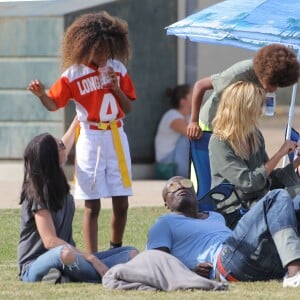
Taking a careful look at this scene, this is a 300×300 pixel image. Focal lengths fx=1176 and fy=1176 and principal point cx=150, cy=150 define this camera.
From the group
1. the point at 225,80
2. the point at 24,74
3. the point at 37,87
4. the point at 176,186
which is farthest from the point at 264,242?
the point at 24,74

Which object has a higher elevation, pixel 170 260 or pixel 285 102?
pixel 170 260

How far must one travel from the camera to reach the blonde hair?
7.46m

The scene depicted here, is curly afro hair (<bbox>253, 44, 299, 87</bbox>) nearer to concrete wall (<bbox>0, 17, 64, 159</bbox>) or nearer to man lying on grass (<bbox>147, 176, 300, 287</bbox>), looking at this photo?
man lying on grass (<bbox>147, 176, 300, 287</bbox>)

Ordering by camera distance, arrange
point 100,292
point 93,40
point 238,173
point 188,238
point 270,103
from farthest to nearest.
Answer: point 270,103, point 93,40, point 238,173, point 188,238, point 100,292

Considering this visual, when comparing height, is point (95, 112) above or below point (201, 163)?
above

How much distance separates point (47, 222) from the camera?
6785mm

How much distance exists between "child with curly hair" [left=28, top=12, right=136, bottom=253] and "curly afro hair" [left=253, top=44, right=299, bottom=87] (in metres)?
1.01

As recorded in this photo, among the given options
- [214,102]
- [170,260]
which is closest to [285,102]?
[214,102]

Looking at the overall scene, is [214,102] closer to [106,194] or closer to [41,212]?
[106,194]

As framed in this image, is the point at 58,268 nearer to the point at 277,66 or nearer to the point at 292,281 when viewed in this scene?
the point at 292,281

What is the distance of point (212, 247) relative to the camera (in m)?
6.96

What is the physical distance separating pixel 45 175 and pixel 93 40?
55.6 inches

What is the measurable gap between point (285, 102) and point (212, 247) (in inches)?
866

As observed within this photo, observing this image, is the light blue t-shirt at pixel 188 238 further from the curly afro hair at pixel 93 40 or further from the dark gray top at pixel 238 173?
the curly afro hair at pixel 93 40
